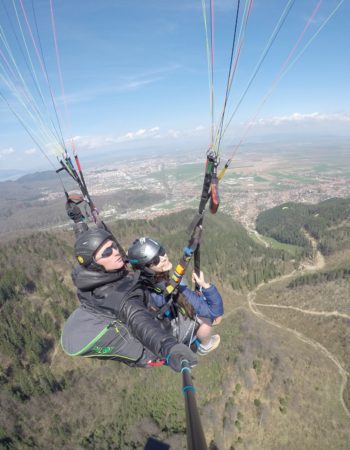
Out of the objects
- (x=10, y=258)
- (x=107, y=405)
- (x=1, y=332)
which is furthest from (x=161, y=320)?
(x=10, y=258)

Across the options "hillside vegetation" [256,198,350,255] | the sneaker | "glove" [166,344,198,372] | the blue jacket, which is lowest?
"hillside vegetation" [256,198,350,255]

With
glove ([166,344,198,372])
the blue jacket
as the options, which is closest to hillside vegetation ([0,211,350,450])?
the blue jacket

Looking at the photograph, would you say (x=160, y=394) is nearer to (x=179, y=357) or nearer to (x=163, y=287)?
(x=163, y=287)

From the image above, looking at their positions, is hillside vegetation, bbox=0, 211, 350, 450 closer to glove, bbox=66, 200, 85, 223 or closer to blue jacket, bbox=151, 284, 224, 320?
blue jacket, bbox=151, 284, 224, 320

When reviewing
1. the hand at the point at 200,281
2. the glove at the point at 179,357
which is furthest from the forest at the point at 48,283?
the glove at the point at 179,357

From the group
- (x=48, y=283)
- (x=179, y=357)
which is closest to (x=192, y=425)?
(x=179, y=357)

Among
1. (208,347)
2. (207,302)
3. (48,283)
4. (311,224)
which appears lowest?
(311,224)

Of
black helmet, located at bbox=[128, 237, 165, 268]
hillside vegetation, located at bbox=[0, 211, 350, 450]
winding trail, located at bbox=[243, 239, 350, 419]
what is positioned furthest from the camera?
winding trail, located at bbox=[243, 239, 350, 419]
